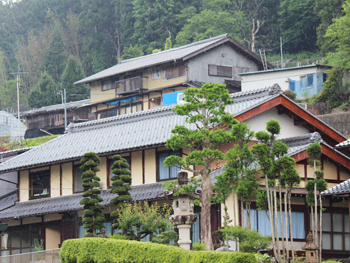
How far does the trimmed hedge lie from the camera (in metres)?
15.3

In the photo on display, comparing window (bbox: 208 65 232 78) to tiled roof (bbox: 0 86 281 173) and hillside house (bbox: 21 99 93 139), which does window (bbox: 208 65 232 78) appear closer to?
hillside house (bbox: 21 99 93 139)

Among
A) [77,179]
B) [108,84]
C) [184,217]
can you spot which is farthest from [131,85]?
[184,217]

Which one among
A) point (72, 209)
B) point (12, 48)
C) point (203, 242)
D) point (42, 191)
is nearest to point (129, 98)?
point (42, 191)

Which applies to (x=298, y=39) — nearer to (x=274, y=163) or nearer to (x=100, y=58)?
(x=100, y=58)

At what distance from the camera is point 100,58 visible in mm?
88000

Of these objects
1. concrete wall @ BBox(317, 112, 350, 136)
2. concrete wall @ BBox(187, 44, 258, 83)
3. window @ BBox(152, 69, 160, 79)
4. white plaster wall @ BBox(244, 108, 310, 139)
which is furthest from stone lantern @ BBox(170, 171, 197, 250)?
window @ BBox(152, 69, 160, 79)

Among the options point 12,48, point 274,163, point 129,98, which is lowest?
point 274,163

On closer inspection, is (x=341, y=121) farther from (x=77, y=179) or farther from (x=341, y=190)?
(x=77, y=179)

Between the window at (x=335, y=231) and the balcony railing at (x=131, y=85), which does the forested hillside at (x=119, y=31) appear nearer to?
the balcony railing at (x=131, y=85)

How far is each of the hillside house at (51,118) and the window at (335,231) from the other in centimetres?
4245

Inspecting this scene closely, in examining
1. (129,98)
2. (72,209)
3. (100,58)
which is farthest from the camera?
(100,58)

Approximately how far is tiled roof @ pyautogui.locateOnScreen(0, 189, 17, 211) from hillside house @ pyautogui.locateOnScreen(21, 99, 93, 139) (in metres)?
28.8

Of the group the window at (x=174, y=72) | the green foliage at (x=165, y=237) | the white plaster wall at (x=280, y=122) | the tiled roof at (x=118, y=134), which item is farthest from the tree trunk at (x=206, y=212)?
the window at (x=174, y=72)

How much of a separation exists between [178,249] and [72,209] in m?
12.2
